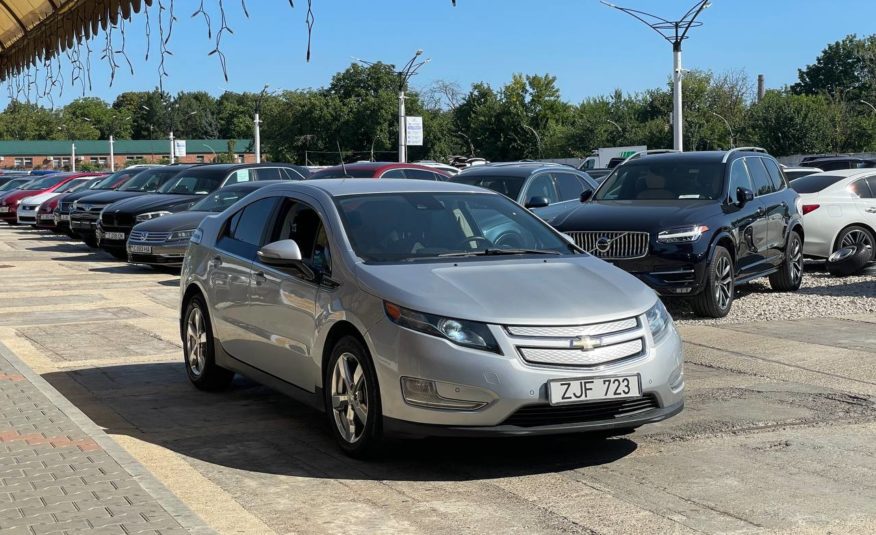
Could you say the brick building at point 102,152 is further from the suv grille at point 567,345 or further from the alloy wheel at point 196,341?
the suv grille at point 567,345

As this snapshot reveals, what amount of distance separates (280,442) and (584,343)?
2.17 meters

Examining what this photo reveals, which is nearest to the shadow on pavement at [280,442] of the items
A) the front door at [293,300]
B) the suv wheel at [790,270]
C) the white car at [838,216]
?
the front door at [293,300]

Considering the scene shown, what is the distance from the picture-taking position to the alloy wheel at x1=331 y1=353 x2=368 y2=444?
20.8ft

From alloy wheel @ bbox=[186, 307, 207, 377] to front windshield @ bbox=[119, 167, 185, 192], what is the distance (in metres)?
15.6

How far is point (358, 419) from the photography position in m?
6.39

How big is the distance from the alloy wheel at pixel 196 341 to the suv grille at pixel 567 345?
341cm

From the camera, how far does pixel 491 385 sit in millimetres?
5801

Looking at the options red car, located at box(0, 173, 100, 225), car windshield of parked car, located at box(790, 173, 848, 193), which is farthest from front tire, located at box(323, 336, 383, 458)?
red car, located at box(0, 173, 100, 225)


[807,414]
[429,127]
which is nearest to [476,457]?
[807,414]

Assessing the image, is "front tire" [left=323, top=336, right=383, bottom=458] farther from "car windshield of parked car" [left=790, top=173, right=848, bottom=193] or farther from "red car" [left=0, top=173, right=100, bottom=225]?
"red car" [left=0, top=173, right=100, bottom=225]

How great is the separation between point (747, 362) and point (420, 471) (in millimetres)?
4435

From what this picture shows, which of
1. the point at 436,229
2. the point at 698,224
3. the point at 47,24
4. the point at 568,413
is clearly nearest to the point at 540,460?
the point at 568,413

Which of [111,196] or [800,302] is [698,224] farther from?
[111,196]

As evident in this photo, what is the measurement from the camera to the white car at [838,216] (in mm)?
17094
